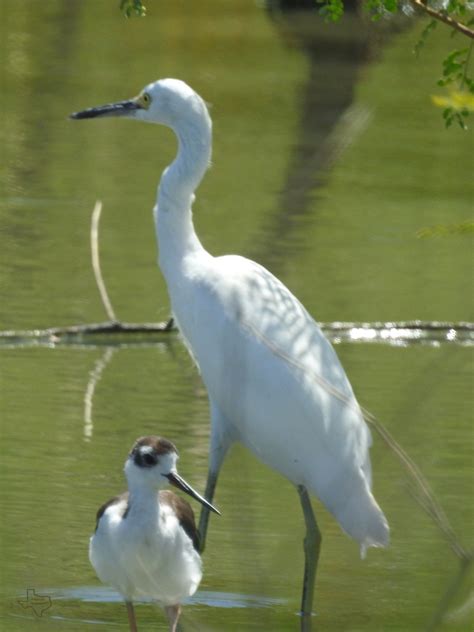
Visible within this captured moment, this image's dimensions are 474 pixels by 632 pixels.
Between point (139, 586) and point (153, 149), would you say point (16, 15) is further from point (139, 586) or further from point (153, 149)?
point (139, 586)

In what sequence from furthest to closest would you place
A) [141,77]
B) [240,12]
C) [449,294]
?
[240,12], [141,77], [449,294]

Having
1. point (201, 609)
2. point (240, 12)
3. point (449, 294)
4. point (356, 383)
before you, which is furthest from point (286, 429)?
point (240, 12)

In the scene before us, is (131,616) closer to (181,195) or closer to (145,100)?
(181,195)

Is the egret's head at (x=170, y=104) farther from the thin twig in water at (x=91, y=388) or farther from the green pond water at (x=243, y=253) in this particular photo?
the thin twig in water at (x=91, y=388)

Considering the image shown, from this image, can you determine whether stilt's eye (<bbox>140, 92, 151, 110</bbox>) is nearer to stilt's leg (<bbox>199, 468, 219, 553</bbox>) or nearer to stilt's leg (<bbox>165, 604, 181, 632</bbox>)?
stilt's leg (<bbox>199, 468, 219, 553</bbox>)

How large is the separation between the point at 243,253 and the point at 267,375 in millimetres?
2417

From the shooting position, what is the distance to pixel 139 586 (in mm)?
4105

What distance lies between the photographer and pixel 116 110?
5605 mm

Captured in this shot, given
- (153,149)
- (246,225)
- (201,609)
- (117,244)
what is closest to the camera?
(201,609)

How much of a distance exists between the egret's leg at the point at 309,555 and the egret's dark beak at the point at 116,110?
1.50 m

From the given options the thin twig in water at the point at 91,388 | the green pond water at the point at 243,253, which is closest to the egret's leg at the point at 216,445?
the green pond water at the point at 243,253

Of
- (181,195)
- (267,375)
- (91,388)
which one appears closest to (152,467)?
(267,375)

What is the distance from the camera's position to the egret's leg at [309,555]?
4.56 m

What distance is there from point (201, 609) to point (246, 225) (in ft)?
18.0
